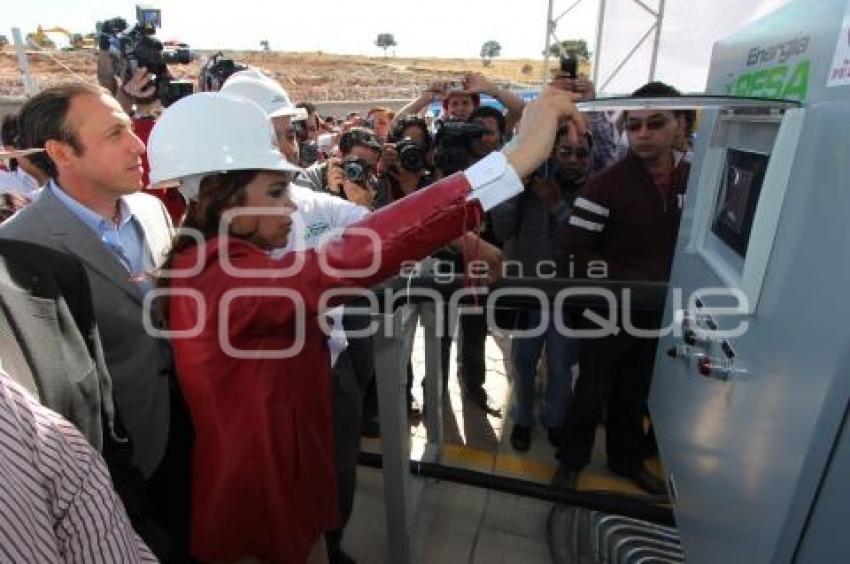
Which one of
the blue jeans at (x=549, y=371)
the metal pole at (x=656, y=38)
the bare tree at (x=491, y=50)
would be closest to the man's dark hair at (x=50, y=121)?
the blue jeans at (x=549, y=371)

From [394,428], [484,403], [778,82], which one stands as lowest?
[484,403]

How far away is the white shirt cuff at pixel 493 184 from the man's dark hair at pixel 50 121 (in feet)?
4.84

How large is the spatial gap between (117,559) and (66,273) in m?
0.77

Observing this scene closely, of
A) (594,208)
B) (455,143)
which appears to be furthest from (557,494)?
(455,143)

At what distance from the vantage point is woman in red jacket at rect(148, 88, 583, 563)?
A: 1.26 meters

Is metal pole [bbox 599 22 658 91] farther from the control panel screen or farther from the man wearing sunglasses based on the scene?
the control panel screen

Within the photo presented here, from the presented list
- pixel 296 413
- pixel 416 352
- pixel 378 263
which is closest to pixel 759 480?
pixel 378 263

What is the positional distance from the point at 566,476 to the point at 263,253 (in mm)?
2282

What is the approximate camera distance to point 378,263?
1252 millimetres

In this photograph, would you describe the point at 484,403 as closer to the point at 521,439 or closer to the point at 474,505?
the point at 521,439

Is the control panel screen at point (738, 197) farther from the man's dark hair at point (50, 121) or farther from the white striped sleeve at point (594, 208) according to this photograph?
the man's dark hair at point (50, 121)

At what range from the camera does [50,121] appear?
186cm

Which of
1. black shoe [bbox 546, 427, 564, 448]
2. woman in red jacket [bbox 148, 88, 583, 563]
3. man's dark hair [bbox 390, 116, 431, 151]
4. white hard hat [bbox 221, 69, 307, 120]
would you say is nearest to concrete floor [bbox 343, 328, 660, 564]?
black shoe [bbox 546, 427, 564, 448]

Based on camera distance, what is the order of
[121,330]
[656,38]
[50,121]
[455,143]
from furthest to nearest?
[656,38] < [455,143] < [50,121] < [121,330]
